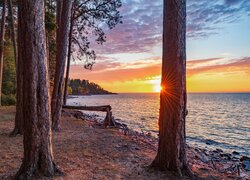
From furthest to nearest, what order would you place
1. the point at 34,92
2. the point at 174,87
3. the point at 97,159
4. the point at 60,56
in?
1. the point at 60,56
2. the point at 97,159
3. the point at 174,87
4. the point at 34,92

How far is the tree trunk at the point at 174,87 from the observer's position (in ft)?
21.1

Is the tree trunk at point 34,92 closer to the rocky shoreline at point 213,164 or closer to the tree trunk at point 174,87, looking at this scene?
the tree trunk at point 174,87

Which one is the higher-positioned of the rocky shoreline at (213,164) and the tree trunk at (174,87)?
the tree trunk at (174,87)

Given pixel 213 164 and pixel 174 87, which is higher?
pixel 174 87

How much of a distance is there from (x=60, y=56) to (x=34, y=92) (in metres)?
6.63

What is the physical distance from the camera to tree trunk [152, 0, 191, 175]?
6441mm

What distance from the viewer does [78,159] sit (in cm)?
757

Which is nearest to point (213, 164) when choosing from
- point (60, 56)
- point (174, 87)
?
point (174, 87)

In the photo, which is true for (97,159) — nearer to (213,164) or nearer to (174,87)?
(174,87)

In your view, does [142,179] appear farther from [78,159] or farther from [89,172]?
[78,159]

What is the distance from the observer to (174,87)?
21.4 feet

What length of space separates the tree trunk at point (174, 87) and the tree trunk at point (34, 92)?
8.97ft

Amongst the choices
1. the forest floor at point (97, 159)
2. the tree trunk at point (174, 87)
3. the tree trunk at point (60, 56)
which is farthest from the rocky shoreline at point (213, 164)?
the tree trunk at point (60, 56)

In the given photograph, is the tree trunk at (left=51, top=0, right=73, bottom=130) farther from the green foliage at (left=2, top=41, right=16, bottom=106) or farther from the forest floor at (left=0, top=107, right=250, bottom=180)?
the green foliage at (left=2, top=41, right=16, bottom=106)
